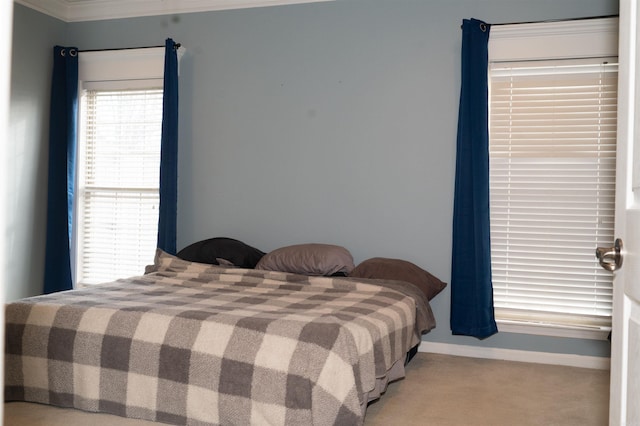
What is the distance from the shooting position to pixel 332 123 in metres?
4.63

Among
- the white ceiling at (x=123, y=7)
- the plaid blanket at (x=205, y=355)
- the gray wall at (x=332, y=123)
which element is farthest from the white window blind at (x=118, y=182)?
the plaid blanket at (x=205, y=355)

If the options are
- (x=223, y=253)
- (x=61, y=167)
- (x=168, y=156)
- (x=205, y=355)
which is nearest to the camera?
(x=205, y=355)

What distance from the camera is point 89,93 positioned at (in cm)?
534

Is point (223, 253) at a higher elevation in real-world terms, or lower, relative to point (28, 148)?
lower

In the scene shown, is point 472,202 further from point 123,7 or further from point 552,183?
point 123,7

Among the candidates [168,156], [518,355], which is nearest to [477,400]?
[518,355]

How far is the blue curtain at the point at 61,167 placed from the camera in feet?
16.9

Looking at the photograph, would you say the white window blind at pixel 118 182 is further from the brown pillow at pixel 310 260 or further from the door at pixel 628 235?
the door at pixel 628 235

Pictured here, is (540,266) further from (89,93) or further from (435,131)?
(89,93)

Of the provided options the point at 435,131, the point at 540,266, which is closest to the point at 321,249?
the point at 435,131

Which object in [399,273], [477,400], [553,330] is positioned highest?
[399,273]

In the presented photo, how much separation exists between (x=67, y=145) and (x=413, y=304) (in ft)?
10.5

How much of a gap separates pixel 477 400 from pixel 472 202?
137 centimetres

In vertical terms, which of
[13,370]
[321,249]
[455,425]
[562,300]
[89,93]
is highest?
[89,93]
